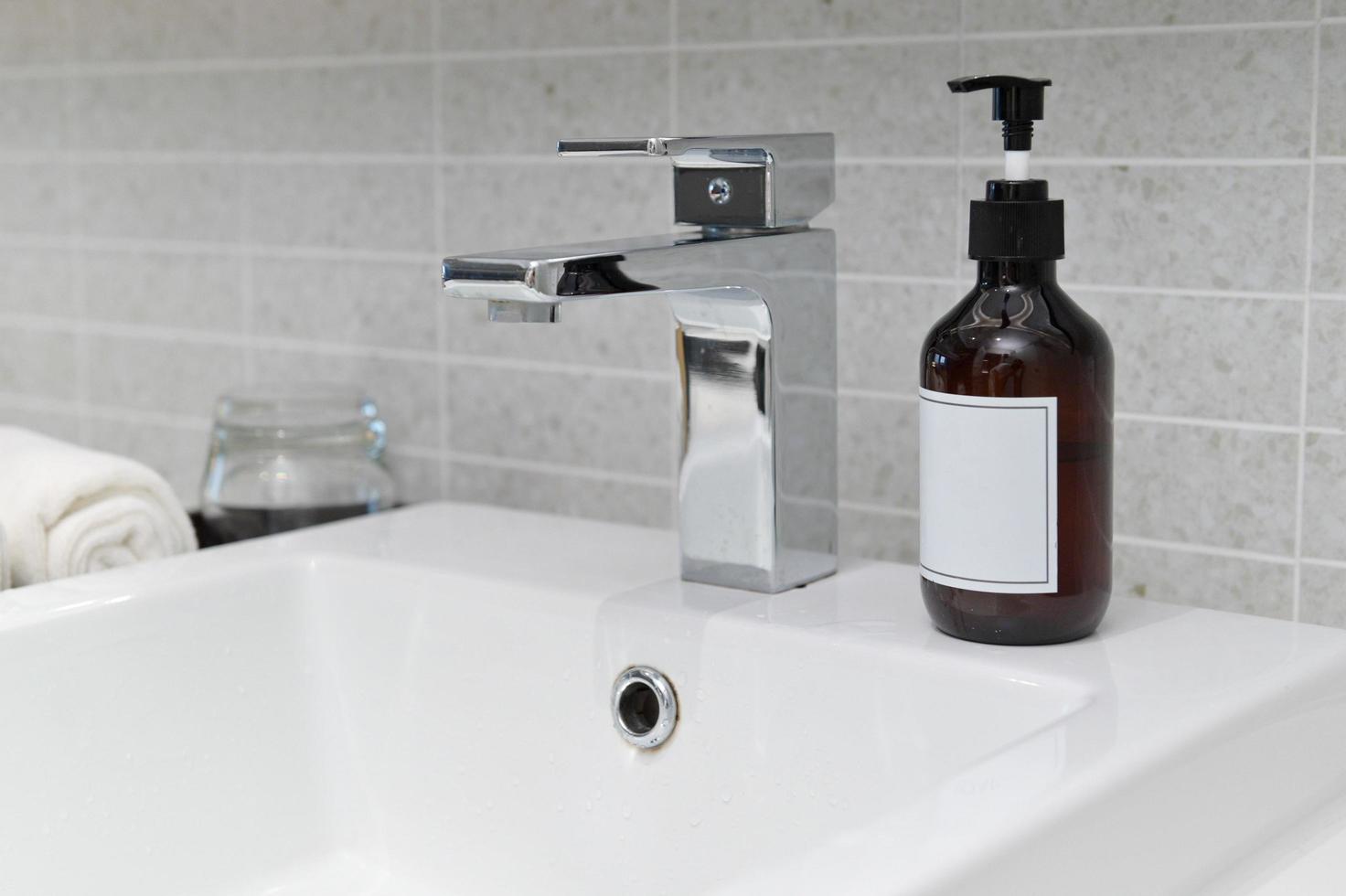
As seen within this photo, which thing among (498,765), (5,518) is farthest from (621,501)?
(5,518)

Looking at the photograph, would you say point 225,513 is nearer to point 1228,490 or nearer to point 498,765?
point 498,765

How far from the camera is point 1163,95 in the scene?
0.74 meters

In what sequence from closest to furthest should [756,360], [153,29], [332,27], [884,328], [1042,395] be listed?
[1042,395] → [756,360] → [884,328] → [332,27] → [153,29]

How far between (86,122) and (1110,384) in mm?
887

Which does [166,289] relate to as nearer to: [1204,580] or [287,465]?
[287,465]

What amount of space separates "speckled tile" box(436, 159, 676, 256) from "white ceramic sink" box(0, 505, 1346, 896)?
196mm

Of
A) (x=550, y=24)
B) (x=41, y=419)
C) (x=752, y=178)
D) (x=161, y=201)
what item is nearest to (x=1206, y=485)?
(x=752, y=178)

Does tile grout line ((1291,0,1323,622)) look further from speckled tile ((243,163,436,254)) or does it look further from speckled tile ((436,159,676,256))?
speckled tile ((243,163,436,254))

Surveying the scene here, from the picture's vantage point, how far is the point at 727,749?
697mm

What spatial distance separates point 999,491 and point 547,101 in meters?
0.45

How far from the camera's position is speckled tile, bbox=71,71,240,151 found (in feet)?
3.69

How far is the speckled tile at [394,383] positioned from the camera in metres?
1.04

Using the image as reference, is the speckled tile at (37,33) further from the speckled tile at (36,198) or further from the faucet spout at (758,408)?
the faucet spout at (758,408)

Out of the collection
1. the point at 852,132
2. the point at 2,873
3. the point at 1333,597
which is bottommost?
the point at 2,873
